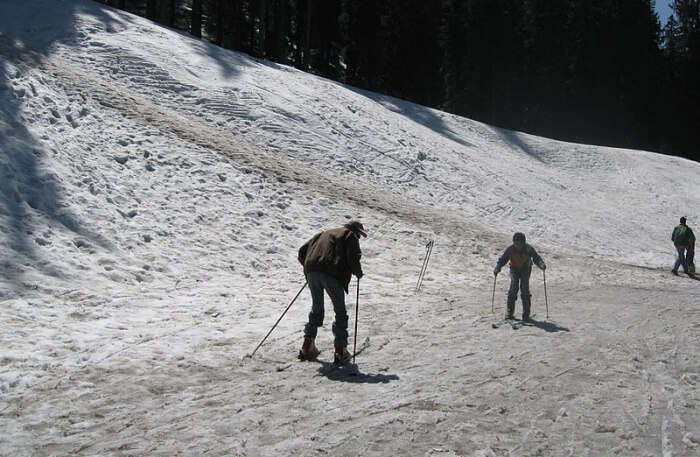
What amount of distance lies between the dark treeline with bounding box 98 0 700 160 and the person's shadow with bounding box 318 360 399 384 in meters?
38.6

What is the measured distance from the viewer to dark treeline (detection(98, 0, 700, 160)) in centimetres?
4469

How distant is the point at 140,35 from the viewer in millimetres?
23266

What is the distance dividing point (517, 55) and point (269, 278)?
43449 millimetres

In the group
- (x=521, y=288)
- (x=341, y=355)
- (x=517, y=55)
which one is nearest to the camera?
(x=341, y=355)

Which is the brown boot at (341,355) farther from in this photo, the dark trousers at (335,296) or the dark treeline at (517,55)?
the dark treeline at (517,55)

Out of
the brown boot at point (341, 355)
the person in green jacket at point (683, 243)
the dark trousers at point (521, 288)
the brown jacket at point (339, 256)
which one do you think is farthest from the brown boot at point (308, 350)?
the person in green jacket at point (683, 243)

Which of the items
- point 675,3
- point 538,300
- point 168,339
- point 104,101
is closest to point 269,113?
point 104,101

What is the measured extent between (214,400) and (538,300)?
8.31m

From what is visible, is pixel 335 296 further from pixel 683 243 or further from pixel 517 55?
pixel 517 55

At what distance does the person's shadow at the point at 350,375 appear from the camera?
6.79 metres

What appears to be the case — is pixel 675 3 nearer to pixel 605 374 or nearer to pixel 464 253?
pixel 464 253

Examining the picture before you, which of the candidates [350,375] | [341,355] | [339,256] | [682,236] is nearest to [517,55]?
[682,236]

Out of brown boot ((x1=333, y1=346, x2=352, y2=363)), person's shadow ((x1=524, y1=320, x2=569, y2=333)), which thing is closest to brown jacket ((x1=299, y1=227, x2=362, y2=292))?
brown boot ((x1=333, y1=346, x2=352, y2=363))

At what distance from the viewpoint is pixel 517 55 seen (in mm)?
49469
